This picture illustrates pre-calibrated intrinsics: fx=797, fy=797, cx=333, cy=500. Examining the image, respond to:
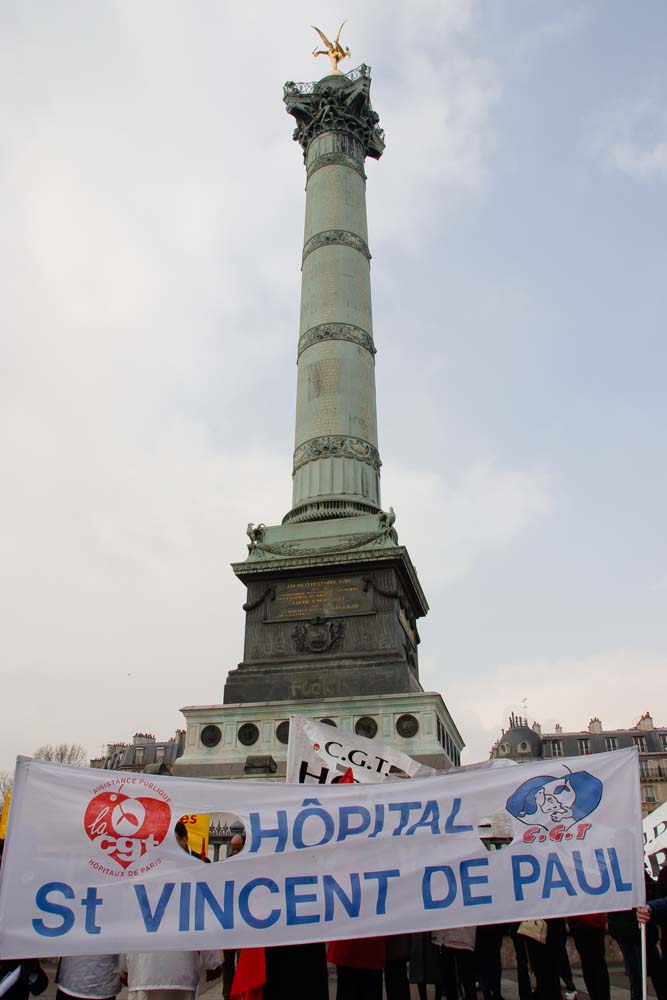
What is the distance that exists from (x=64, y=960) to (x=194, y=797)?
1.50 m

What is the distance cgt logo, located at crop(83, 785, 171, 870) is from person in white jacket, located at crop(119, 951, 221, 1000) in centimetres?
67

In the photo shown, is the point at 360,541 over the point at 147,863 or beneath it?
over

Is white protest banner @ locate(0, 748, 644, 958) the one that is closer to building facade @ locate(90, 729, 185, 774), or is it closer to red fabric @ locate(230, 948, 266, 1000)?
red fabric @ locate(230, 948, 266, 1000)

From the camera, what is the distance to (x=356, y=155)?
3216 cm

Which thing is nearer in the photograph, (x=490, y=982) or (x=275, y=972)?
(x=275, y=972)

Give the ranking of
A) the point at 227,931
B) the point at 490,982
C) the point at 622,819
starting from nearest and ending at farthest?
the point at 227,931, the point at 622,819, the point at 490,982

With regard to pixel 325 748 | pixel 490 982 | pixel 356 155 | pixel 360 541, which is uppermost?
pixel 356 155

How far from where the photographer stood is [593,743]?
59.7 m

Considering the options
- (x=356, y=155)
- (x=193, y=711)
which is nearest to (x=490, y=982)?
(x=193, y=711)

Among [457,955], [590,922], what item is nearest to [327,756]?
[457,955]

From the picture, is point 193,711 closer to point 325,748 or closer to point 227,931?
point 325,748

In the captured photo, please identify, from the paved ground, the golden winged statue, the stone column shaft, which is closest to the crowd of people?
the paved ground

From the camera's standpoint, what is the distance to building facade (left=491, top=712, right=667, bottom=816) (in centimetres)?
5516

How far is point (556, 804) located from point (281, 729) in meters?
15.3
